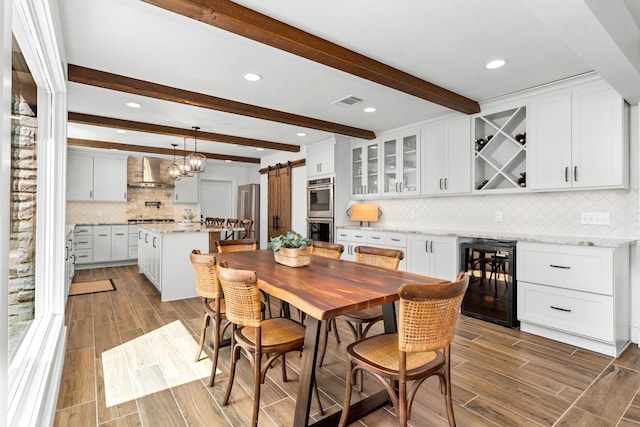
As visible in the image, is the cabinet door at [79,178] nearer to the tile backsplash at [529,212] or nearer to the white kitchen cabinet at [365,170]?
the white kitchen cabinet at [365,170]

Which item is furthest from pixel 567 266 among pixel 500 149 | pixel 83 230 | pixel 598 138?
pixel 83 230

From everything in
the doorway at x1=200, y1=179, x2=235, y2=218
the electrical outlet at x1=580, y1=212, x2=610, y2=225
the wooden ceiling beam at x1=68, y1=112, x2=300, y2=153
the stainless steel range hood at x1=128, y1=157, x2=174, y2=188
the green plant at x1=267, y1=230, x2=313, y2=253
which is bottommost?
the green plant at x1=267, y1=230, x2=313, y2=253

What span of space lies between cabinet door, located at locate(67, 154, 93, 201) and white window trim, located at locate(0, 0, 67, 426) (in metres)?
5.07

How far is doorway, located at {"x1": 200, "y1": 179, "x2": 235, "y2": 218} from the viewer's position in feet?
A: 28.9

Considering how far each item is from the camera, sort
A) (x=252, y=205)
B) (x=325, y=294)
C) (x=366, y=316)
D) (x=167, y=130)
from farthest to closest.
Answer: (x=252, y=205)
(x=167, y=130)
(x=366, y=316)
(x=325, y=294)

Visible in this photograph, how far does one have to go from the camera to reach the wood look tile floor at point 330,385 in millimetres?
1907

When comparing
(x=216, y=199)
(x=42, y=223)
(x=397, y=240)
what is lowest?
(x=397, y=240)

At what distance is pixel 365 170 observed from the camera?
5504mm

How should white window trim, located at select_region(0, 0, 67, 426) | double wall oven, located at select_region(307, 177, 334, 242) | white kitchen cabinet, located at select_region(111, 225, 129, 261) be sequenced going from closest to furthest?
1. white window trim, located at select_region(0, 0, 67, 426)
2. double wall oven, located at select_region(307, 177, 334, 242)
3. white kitchen cabinet, located at select_region(111, 225, 129, 261)

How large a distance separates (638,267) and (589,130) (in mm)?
1298

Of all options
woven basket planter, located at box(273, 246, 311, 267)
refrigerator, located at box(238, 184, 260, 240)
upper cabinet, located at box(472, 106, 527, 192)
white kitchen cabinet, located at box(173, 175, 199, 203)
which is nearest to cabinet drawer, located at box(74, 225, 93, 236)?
white kitchen cabinet, located at box(173, 175, 199, 203)

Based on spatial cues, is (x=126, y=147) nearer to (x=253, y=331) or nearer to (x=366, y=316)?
(x=253, y=331)

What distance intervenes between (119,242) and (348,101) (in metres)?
5.71

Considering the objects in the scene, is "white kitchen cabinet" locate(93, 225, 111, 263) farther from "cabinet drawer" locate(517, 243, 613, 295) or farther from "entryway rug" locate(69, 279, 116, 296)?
"cabinet drawer" locate(517, 243, 613, 295)
